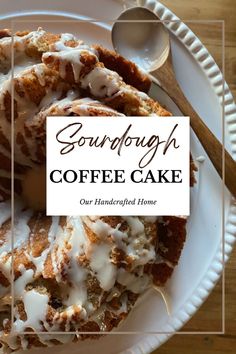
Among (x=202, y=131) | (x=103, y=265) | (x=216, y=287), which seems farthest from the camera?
(x=216, y=287)

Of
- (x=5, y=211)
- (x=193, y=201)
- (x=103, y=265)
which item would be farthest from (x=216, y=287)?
(x=5, y=211)

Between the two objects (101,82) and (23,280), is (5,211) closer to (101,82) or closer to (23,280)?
(23,280)

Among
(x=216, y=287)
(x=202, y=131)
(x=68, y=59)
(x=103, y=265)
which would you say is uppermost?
(x=68, y=59)

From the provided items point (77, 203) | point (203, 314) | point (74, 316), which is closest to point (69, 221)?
point (77, 203)

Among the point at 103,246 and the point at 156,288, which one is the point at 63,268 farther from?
the point at 156,288

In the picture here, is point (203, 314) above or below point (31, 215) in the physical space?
below

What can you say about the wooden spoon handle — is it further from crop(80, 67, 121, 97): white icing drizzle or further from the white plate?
crop(80, 67, 121, 97): white icing drizzle
